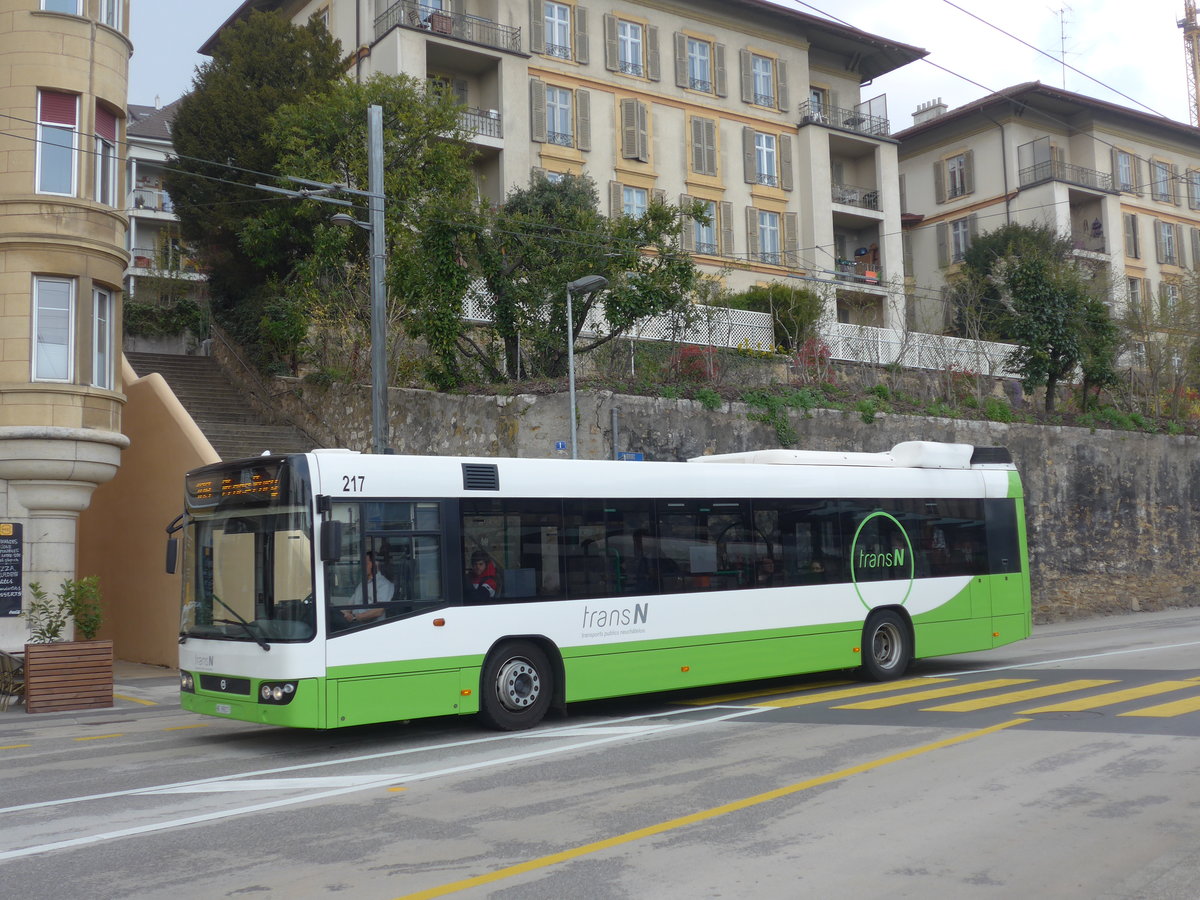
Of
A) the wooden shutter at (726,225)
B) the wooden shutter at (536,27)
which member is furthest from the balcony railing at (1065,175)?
the wooden shutter at (536,27)

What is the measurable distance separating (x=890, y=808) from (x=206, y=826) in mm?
4481

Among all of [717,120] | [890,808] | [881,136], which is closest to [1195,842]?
[890,808]

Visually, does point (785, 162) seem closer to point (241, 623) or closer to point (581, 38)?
point (581, 38)

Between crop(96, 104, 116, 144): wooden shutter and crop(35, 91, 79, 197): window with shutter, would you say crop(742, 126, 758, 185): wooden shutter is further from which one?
crop(35, 91, 79, 197): window with shutter

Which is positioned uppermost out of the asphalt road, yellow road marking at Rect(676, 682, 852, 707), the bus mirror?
the bus mirror

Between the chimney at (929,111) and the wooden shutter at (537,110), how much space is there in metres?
25.2

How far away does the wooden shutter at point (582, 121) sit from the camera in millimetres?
34906

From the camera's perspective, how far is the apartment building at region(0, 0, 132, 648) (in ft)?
58.4

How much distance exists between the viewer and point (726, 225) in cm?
3806

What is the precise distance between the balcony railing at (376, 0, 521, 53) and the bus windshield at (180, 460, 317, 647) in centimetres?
2341

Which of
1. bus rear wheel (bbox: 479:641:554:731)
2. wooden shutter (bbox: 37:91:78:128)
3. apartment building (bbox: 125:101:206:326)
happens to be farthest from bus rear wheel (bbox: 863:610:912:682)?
apartment building (bbox: 125:101:206:326)

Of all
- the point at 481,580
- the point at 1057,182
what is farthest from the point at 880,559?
the point at 1057,182

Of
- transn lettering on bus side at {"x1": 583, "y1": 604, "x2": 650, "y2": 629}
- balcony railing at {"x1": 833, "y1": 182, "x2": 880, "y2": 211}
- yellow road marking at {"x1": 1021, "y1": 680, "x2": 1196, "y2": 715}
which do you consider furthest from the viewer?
balcony railing at {"x1": 833, "y1": 182, "x2": 880, "y2": 211}

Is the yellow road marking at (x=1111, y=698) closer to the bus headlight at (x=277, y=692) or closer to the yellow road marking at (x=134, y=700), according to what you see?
the bus headlight at (x=277, y=692)
